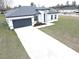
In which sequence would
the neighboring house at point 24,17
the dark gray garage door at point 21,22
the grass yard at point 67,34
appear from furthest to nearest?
the dark gray garage door at point 21,22 → the neighboring house at point 24,17 → the grass yard at point 67,34

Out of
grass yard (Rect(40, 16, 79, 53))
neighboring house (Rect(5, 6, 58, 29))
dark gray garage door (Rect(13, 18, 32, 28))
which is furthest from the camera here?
dark gray garage door (Rect(13, 18, 32, 28))

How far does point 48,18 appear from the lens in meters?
24.4

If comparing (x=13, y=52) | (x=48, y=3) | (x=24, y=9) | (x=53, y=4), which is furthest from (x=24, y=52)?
(x=53, y=4)

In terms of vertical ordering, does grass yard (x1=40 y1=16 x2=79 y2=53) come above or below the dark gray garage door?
below

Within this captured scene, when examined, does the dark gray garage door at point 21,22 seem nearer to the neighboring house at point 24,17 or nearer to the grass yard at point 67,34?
the neighboring house at point 24,17

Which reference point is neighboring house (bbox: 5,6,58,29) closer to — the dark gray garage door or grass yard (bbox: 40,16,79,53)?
the dark gray garage door

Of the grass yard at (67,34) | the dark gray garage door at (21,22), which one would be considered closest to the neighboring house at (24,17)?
the dark gray garage door at (21,22)

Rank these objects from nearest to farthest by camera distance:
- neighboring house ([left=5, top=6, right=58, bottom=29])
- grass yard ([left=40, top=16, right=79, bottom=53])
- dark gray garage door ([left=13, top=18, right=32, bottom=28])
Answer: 1. grass yard ([left=40, top=16, right=79, bottom=53])
2. neighboring house ([left=5, top=6, right=58, bottom=29])
3. dark gray garage door ([left=13, top=18, right=32, bottom=28])

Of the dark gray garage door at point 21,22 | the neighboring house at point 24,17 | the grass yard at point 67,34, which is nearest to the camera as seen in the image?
the grass yard at point 67,34

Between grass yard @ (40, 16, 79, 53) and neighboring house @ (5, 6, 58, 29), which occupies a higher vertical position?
neighboring house @ (5, 6, 58, 29)

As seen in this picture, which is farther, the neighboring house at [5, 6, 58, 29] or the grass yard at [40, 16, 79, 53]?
the neighboring house at [5, 6, 58, 29]

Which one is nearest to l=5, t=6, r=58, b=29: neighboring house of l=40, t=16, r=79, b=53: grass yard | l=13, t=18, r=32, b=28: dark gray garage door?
l=13, t=18, r=32, b=28: dark gray garage door

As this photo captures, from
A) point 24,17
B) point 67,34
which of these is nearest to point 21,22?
point 24,17

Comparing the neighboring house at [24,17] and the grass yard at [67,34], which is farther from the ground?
the neighboring house at [24,17]
